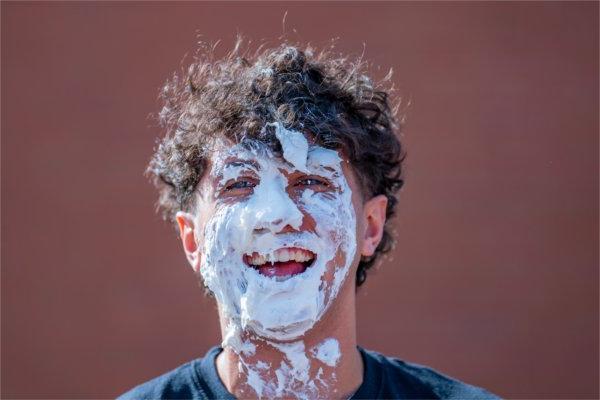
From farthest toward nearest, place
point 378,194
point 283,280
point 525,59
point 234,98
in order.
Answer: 1. point 525,59
2. point 378,194
3. point 234,98
4. point 283,280

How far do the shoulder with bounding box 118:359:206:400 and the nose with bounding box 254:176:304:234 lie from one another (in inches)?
18.3

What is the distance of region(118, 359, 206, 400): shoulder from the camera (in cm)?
218

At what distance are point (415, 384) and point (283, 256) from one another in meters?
0.54

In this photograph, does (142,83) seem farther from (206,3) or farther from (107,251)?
(107,251)

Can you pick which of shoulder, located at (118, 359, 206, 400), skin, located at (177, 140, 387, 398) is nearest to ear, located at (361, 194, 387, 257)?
skin, located at (177, 140, 387, 398)

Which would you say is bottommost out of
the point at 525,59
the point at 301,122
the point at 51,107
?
the point at 301,122

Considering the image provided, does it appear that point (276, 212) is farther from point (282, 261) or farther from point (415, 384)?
point (415, 384)

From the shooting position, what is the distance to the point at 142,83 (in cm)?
375

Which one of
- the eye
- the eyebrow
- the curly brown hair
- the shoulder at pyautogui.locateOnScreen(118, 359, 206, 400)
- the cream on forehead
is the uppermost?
the curly brown hair

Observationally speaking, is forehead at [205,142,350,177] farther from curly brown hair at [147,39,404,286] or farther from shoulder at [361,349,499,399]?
shoulder at [361,349,499,399]

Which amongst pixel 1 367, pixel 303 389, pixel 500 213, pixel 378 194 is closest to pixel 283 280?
pixel 303 389

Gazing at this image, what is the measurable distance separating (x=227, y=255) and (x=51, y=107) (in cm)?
199

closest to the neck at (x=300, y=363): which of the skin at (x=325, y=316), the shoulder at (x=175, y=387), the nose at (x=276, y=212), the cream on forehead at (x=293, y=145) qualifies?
the skin at (x=325, y=316)

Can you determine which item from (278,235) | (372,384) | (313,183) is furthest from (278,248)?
(372,384)
